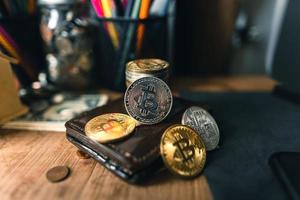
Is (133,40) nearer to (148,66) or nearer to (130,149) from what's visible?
(148,66)

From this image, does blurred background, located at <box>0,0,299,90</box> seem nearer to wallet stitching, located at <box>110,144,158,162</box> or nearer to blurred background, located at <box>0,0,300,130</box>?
blurred background, located at <box>0,0,300,130</box>

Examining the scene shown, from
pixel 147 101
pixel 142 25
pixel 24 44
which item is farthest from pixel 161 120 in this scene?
pixel 24 44

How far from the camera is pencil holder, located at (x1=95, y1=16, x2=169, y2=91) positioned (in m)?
0.64

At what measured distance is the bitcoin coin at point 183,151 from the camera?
0.43 meters

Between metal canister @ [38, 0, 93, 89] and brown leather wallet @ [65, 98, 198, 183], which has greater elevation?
metal canister @ [38, 0, 93, 89]

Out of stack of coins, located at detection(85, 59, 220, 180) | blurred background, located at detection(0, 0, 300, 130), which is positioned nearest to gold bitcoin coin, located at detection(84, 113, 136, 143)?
stack of coins, located at detection(85, 59, 220, 180)

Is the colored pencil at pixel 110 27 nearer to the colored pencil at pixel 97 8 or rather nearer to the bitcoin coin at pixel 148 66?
the colored pencil at pixel 97 8

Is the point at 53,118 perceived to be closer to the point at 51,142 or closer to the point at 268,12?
the point at 51,142

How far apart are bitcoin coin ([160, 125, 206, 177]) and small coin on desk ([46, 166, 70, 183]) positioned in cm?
15

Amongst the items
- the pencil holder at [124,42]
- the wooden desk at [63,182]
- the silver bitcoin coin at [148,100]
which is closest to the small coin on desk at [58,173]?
the wooden desk at [63,182]

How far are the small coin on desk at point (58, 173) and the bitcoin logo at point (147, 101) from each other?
0.49 feet

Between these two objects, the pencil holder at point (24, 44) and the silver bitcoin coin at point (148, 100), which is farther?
the pencil holder at point (24, 44)

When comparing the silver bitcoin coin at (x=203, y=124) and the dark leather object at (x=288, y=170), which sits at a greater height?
the silver bitcoin coin at (x=203, y=124)

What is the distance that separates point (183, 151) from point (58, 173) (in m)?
0.19
